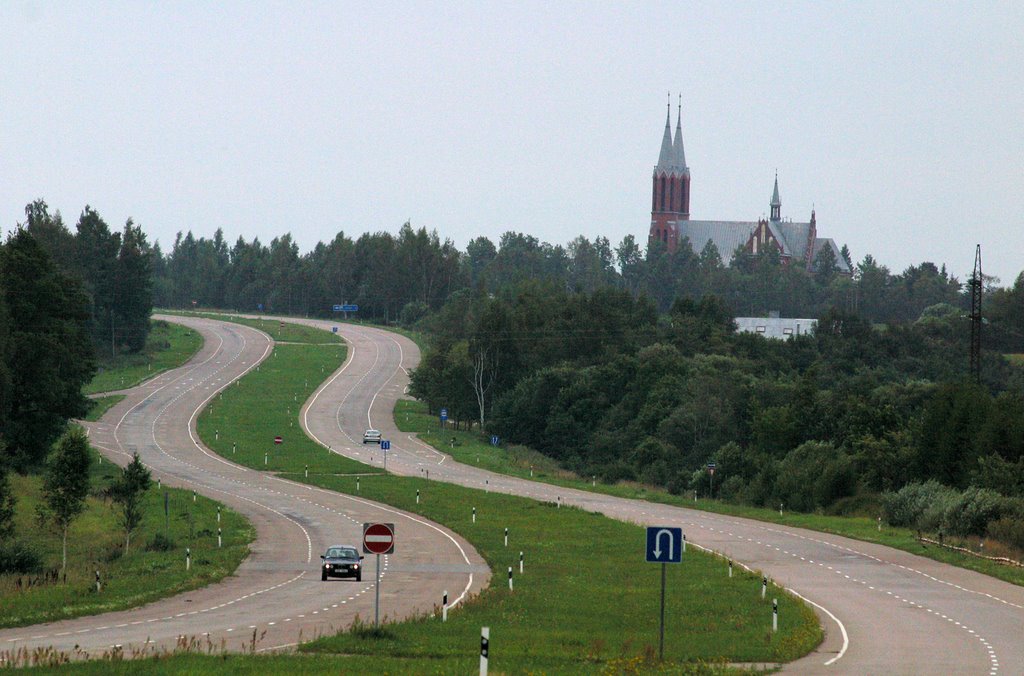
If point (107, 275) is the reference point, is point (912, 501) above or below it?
below

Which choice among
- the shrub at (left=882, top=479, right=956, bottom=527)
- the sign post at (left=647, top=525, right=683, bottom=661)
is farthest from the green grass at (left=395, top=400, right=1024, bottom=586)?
the sign post at (left=647, top=525, right=683, bottom=661)

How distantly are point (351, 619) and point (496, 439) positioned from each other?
7378 cm

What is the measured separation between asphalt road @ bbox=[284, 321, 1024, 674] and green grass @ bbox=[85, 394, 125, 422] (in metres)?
25.8

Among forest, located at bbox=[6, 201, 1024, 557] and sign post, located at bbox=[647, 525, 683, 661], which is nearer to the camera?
sign post, located at bbox=[647, 525, 683, 661]

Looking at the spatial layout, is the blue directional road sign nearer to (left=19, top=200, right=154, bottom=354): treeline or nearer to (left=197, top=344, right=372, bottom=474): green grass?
(left=197, top=344, right=372, bottom=474): green grass

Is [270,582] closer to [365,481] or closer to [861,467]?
[365,481]

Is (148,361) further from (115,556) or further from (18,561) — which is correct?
(18,561)

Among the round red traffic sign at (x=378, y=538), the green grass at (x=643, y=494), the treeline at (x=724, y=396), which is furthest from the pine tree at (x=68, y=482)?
the treeline at (x=724, y=396)

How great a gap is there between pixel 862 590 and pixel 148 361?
11120 cm

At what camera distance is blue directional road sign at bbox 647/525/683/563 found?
23078 millimetres

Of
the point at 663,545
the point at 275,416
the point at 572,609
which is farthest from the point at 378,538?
the point at 275,416

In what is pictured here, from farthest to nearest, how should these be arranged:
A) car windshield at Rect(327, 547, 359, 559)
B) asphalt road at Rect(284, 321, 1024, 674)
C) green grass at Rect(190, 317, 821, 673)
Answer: car windshield at Rect(327, 547, 359, 559) → asphalt road at Rect(284, 321, 1024, 674) → green grass at Rect(190, 317, 821, 673)

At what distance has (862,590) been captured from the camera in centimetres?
3772

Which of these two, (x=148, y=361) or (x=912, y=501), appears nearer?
(x=912, y=501)
